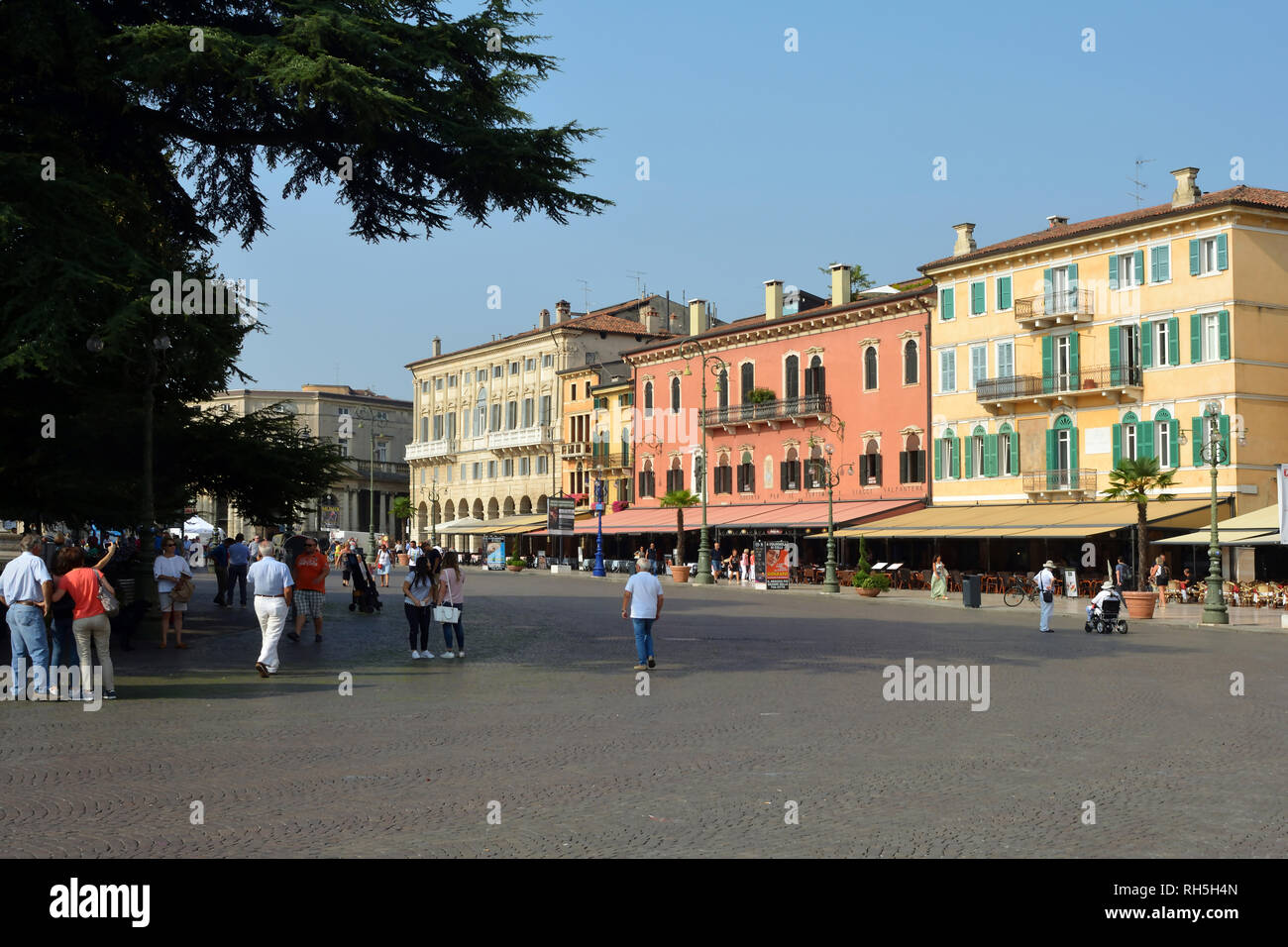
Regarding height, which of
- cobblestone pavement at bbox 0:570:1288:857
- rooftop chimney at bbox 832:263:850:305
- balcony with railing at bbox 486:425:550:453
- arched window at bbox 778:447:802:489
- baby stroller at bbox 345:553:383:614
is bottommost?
cobblestone pavement at bbox 0:570:1288:857

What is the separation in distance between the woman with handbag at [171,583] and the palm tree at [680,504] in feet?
128

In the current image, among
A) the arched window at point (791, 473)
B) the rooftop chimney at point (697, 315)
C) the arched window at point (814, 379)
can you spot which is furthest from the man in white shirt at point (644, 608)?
the rooftop chimney at point (697, 315)

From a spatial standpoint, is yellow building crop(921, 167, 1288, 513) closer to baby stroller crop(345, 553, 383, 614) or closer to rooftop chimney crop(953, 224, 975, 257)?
rooftop chimney crop(953, 224, 975, 257)

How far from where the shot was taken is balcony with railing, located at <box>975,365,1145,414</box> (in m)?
47.9

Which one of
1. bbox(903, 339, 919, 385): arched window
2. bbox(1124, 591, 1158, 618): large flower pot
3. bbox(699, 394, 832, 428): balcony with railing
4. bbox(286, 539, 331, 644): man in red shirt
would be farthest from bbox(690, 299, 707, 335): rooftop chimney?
bbox(286, 539, 331, 644): man in red shirt

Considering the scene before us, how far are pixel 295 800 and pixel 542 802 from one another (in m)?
1.58

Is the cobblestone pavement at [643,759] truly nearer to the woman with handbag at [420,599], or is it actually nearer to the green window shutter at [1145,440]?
the woman with handbag at [420,599]

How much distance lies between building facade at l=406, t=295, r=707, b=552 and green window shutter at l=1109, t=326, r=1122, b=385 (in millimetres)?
31182

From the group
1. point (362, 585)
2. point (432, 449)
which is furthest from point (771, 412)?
point (432, 449)

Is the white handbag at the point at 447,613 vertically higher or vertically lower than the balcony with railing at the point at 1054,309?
lower

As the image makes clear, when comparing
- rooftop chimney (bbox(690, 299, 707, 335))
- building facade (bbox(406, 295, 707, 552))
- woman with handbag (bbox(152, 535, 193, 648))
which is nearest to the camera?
woman with handbag (bbox(152, 535, 193, 648))

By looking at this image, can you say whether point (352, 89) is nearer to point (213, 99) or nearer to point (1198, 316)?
point (213, 99)

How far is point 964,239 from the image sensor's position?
57.6 m

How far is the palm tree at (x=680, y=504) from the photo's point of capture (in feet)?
201
